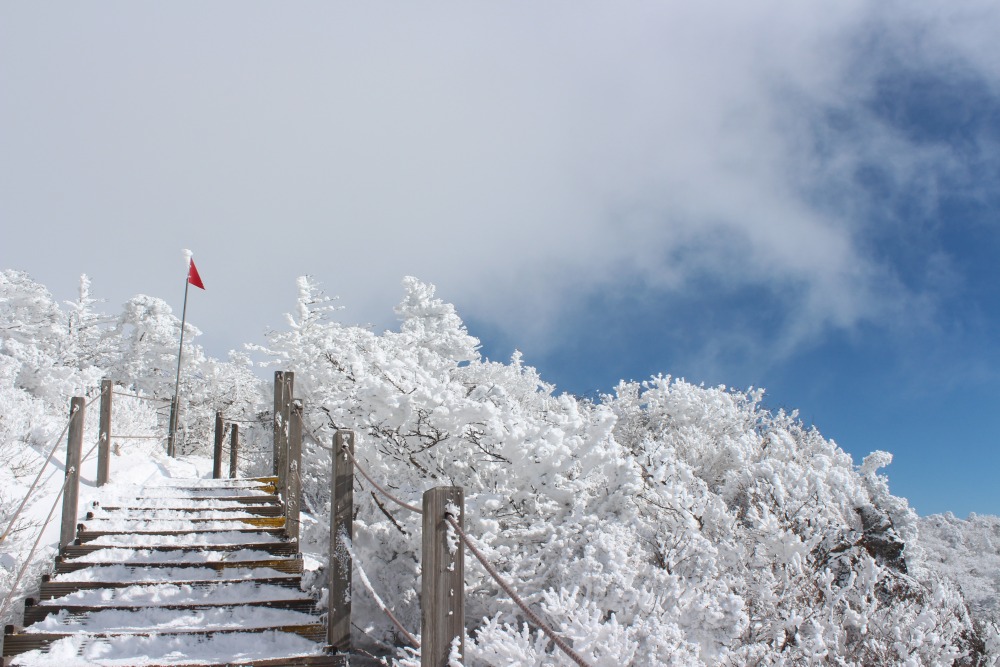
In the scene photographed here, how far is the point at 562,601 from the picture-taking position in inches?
204

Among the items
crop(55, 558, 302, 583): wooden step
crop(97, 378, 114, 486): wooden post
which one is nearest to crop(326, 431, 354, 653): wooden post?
crop(55, 558, 302, 583): wooden step

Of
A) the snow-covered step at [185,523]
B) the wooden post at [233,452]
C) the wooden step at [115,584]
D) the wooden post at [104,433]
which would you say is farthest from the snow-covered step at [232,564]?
the wooden post at [233,452]

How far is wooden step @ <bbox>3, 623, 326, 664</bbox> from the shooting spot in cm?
478

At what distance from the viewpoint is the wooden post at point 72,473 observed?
22.6 feet

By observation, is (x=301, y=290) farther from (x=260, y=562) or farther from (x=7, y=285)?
(x=260, y=562)

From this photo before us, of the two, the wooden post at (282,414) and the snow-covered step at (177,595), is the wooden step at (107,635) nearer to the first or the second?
the snow-covered step at (177,595)

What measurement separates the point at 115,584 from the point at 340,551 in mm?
2233

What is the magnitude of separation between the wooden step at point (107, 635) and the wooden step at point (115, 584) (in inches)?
27.4

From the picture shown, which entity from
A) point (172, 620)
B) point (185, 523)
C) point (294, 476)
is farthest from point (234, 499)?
point (172, 620)

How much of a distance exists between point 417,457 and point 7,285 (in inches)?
999

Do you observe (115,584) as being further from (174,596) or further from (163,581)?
(174,596)

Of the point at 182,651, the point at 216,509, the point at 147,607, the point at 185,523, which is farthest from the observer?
the point at 216,509

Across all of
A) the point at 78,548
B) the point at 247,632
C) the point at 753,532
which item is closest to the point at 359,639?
the point at 247,632

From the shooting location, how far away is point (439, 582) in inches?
133
